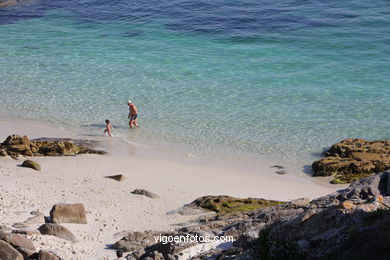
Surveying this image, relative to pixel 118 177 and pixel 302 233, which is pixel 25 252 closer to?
pixel 302 233

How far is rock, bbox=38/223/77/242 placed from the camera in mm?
14812

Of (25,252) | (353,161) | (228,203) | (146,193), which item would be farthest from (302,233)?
(353,161)

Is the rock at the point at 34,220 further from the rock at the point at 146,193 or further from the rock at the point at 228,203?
the rock at the point at 228,203

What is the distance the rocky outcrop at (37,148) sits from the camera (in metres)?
22.4

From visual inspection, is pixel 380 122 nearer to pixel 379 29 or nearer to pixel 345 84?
pixel 345 84

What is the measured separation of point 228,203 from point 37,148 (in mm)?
8363

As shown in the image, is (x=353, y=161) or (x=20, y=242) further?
(x=353, y=161)

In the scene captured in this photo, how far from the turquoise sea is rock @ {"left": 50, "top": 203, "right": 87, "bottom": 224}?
839 centimetres

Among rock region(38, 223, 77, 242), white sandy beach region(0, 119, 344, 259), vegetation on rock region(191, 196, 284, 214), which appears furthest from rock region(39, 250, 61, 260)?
vegetation on rock region(191, 196, 284, 214)

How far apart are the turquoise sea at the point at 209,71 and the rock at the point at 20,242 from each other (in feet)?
35.5

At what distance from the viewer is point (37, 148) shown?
22875mm

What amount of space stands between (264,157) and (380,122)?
20.6 feet

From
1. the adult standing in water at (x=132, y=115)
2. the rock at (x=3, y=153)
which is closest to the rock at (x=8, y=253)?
the rock at (x=3, y=153)

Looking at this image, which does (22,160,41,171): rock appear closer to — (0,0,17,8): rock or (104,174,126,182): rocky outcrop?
(104,174,126,182): rocky outcrop
